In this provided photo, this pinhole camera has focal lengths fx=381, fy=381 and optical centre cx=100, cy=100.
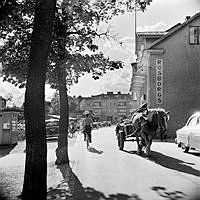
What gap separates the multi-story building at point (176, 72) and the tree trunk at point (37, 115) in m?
24.0

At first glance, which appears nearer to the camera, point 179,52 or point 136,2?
point 136,2

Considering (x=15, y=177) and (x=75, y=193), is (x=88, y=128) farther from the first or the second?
(x=75, y=193)

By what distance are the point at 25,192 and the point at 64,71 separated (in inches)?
224

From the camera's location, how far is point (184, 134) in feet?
55.2

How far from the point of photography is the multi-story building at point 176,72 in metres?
30.5

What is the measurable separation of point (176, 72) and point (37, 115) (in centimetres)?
2571

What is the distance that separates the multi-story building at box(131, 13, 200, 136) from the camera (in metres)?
30.5

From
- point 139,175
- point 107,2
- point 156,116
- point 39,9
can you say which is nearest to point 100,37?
point 107,2

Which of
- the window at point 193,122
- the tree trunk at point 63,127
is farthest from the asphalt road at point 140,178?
the window at point 193,122

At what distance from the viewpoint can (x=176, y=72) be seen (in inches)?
1228

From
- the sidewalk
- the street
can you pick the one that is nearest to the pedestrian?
the sidewalk

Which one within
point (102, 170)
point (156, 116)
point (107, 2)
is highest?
point (107, 2)

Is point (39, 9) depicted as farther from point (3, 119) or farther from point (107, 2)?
point (3, 119)

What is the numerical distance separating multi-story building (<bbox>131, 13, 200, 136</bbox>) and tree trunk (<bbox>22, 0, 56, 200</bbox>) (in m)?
24.0
